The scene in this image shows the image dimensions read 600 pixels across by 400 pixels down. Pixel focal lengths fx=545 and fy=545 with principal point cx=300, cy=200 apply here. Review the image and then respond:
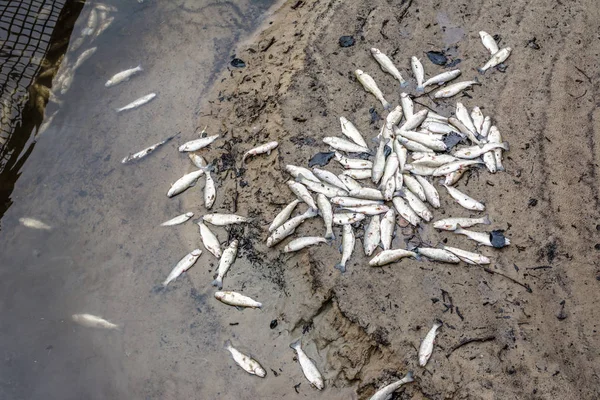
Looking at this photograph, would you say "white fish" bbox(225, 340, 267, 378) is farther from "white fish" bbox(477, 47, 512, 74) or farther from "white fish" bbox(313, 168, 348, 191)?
"white fish" bbox(477, 47, 512, 74)

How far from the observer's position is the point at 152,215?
18.5ft

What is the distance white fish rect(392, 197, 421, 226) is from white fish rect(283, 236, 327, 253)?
749 mm

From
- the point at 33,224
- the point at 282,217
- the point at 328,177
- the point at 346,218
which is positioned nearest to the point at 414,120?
the point at 328,177

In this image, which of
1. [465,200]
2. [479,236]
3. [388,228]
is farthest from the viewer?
[465,200]

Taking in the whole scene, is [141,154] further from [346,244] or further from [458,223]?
[458,223]

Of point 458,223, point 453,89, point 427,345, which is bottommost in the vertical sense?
point 427,345

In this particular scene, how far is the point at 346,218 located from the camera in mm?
4938

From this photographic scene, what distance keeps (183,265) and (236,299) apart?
0.67 metres

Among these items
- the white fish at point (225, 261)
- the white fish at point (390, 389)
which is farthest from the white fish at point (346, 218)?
the white fish at point (390, 389)

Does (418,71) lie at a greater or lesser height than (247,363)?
greater

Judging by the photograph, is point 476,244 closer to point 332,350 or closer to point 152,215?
point 332,350

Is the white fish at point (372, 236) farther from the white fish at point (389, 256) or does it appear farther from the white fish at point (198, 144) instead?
the white fish at point (198, 144)

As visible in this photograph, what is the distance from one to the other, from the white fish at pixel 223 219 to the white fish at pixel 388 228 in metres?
1.30

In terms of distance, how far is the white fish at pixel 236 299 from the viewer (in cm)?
486
